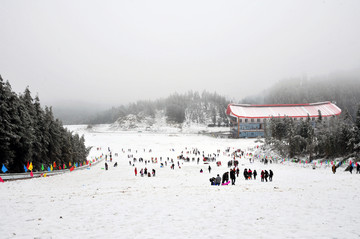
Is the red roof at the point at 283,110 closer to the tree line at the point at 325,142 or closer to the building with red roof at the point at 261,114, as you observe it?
the building with red roof at the point at 261,114

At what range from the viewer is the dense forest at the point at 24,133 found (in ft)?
66.5

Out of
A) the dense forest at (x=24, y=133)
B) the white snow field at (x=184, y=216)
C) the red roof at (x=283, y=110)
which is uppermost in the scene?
the red roof at (x=283, y=110)

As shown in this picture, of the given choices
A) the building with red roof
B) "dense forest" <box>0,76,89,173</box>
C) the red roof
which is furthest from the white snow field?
the red roof

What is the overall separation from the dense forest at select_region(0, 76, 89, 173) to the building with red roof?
7997 cm

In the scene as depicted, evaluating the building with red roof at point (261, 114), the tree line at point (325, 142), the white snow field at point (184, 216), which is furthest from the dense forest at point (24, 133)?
the building with red roof at point (261, 114)

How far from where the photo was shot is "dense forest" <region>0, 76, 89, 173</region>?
2027cm

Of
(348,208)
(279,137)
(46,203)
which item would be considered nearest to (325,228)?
(348,208)

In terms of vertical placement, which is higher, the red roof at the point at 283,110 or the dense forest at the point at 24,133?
the red roof at the point at 283,110

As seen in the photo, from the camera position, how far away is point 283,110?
105000mm

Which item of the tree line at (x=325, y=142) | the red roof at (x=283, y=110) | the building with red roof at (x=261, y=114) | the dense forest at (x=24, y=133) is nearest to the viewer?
the dense forest at (x=24, y=133)

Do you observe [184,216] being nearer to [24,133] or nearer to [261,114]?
[24,133]

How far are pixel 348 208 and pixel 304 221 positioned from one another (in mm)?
2981

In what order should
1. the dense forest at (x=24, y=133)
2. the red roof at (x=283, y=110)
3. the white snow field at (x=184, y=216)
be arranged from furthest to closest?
the red roof at (x=283, y=110) → the dense forest at (x=24, y=133) → the white snow field at (x=184, y=216)

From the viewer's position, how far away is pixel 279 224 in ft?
24.4
